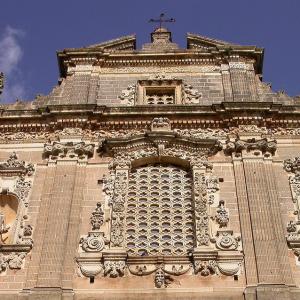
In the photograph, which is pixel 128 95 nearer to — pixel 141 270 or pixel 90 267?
pixel 90 267

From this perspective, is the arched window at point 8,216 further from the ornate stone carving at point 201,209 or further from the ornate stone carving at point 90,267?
the ornate stone carving at point 201,209

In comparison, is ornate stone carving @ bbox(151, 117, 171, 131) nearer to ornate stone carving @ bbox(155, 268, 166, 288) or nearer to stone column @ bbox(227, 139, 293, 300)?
stone column @ bbox(227, 139, 293, 300)

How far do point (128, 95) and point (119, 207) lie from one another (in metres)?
5.81

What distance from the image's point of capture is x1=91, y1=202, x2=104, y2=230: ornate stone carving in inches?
685

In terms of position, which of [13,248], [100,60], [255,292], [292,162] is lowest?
[255,292]

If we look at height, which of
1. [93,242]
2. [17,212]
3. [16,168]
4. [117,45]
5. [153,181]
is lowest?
[93,242]

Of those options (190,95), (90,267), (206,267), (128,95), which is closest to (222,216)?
(206,267)

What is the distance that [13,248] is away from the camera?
16828 millimetres

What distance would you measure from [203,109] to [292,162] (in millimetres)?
3566

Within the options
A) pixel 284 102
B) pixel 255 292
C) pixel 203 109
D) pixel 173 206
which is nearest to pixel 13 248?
pixel 173 206

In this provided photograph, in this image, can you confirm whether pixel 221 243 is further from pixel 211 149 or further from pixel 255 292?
pixel 211 149

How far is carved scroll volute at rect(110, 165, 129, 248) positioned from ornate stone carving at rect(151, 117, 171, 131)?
1.98 metres

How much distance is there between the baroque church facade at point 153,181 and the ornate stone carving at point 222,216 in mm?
34

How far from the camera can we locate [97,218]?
1756cm
